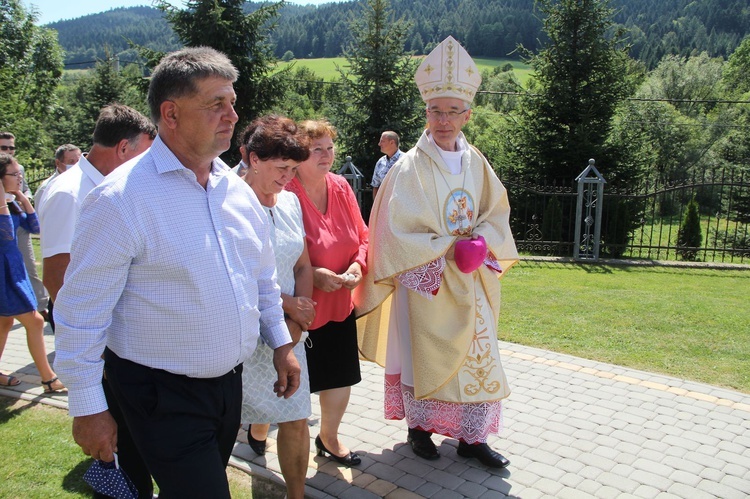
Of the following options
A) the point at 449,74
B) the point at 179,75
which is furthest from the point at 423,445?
the point at 179,75

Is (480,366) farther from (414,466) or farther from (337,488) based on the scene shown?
(337,488)

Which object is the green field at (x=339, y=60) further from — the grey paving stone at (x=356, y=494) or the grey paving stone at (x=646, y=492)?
the grey paving stone at (x=646, y=492)

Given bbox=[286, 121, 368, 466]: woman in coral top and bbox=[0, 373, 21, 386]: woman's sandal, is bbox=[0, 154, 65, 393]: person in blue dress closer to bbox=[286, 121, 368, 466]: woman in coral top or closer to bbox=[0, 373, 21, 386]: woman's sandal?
bbox=[0, 373, 21, 386]: woman's sandal

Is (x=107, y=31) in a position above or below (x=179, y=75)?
above

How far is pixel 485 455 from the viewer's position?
12.3 feet

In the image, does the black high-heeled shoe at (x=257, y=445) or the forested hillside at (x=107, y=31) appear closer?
the black high-heeled shoe at (x=257, y=445)

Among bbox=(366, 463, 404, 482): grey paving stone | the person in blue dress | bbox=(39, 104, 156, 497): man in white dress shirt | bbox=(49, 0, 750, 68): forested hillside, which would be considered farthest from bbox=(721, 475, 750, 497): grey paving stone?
bbox=(49, 0, 750, 68): forested hillside

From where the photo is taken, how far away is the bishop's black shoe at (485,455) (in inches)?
146

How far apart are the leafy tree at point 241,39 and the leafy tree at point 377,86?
7.92 ft

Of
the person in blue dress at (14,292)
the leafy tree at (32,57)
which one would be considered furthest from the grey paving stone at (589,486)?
the leafy tree at (32,57)

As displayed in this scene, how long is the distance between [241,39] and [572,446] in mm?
14843

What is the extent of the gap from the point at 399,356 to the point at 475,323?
1.73ft

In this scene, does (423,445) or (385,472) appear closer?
(385,472)

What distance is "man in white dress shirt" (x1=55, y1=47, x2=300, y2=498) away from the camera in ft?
6.61
